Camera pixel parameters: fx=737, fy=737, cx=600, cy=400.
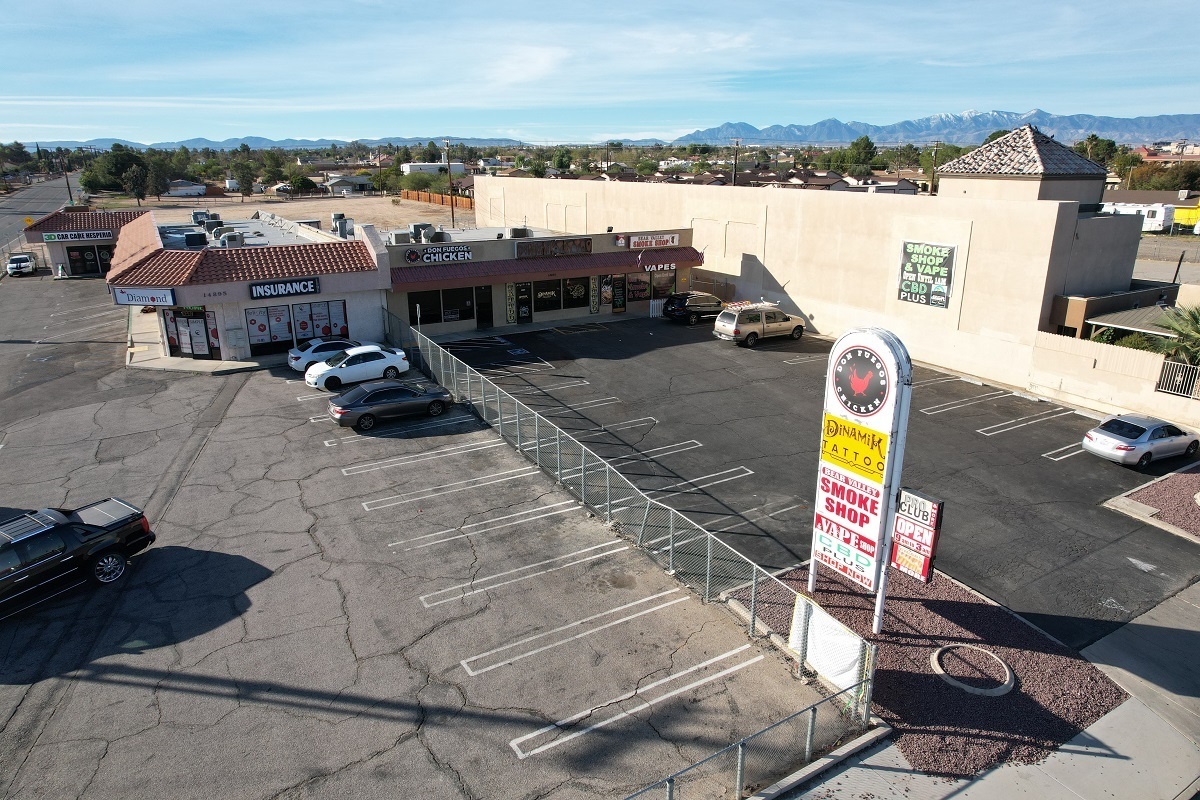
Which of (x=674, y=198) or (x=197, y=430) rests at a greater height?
(x=674, y=198)

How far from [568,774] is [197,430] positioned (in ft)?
62.1

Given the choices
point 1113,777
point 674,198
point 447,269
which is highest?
point 674,198

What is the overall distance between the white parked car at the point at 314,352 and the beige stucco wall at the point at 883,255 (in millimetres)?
22441

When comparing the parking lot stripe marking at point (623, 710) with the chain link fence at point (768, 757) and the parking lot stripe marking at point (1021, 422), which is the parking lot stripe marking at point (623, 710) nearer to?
the chain link fence at point (768, 757)

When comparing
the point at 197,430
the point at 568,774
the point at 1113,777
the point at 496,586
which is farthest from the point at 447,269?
the point at 1113,777

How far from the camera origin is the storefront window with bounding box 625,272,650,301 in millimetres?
42094

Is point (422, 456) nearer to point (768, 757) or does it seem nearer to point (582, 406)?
point (582, 406)

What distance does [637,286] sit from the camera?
139 feet

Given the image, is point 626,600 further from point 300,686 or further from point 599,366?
point 599,366

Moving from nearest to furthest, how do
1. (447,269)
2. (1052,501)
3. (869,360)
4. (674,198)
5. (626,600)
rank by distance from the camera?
1. (869,360)
2. (626,600)
3. (1052,501)
4. (447,269)
5. (674,198)

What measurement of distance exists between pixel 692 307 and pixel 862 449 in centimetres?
2730

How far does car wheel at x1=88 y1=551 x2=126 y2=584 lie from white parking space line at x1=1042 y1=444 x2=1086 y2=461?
972 inches

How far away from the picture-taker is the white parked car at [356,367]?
27828 millimetres

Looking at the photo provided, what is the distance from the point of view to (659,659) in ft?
43.1
